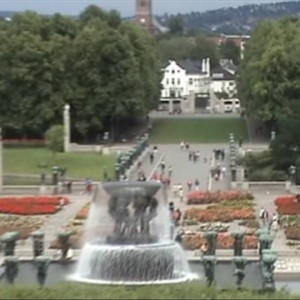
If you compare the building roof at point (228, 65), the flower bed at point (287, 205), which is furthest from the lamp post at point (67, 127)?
the building roof at point (228, 65)

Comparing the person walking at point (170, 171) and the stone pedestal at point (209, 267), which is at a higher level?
the stone pedestal at point (209, 267)

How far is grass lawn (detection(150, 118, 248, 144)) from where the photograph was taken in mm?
82000

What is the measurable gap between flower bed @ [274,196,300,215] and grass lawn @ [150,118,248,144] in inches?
1256

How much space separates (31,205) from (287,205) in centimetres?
1026

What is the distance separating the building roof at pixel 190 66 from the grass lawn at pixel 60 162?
9391 cm

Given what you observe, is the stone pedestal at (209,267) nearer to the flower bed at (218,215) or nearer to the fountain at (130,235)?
the fountain at (130,235)

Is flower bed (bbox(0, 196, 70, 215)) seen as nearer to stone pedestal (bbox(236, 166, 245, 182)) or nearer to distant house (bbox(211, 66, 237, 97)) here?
stone pedestal (bbox(236, 166, 245, 182))

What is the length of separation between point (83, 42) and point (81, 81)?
2755mm

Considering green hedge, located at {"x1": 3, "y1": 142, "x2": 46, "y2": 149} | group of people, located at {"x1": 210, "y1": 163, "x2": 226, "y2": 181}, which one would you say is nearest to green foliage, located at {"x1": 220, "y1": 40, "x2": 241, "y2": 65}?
green hedge, located at {"x1": 3, "y1": 142, "x2": 46, "y2": 149}

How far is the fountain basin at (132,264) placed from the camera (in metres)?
25.8

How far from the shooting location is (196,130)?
285 feet

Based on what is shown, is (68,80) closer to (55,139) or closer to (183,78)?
(55,139)

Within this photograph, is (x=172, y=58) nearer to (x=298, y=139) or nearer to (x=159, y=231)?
(x=298, y=139)

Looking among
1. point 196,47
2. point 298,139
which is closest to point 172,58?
point 196,47
